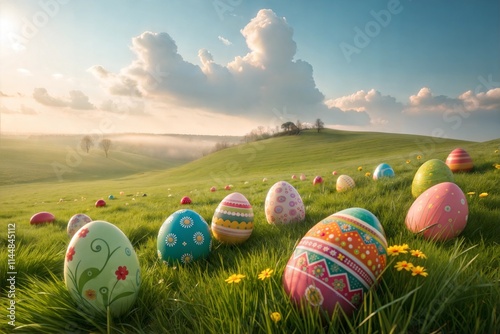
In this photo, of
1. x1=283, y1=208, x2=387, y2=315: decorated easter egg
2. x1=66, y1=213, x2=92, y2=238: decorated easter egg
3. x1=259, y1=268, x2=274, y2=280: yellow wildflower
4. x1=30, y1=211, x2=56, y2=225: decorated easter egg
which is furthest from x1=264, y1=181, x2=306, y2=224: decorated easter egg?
x1=30, y1=211, x2=56, y2=225: decorated easter egg

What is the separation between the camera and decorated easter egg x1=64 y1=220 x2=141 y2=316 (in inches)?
80.7

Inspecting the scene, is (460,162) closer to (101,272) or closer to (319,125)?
(101,272)

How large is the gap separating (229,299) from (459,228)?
263 cm

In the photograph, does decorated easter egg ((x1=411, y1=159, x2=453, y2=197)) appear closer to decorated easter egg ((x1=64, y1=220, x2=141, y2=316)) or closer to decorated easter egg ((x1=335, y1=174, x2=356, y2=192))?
decorated easter egg ((x1=335, y1=174, x2=356, y2=192))

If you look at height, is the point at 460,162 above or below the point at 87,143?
below

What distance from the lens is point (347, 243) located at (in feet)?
6.17

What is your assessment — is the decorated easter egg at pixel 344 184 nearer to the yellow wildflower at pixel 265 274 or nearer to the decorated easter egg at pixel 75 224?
the yellow wildflower at pixel 265 274

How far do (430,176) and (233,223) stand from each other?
3.39 metres

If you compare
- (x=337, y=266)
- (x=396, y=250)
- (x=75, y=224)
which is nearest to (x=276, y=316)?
(x=337, y=266)

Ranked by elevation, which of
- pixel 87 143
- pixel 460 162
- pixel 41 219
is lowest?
pixel 41 219

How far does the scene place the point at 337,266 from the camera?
180 centimetres

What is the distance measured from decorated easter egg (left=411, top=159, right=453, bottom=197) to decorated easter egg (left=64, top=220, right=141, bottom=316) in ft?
14.6

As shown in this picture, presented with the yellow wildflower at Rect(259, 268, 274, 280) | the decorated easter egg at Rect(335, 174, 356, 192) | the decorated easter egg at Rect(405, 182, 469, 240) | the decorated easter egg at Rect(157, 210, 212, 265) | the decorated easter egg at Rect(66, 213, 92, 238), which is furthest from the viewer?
the decorated easter egg at Rect(335, 174, 356, 192)

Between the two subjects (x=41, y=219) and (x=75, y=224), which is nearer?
(x=75, y=224)
